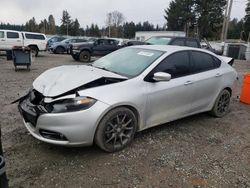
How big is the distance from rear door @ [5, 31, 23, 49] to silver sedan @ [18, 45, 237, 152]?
13.9 metres

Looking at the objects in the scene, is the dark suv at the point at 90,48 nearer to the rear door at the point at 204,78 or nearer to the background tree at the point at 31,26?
the rear door at the point at 204,78

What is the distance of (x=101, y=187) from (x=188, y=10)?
48.8 metres

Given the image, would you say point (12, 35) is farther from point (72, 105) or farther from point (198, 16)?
point (198, 16)

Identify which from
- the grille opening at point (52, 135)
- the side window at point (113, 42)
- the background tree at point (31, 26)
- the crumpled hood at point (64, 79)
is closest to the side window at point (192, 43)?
the side window at point (113, 42)

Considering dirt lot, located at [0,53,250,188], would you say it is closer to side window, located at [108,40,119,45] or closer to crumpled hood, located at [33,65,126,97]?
crumpled hood, located at [33,65,126,97]

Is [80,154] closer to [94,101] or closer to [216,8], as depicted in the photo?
[94,101]

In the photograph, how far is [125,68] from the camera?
3.86 metres

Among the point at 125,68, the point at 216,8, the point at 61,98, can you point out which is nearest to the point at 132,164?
the point at 61,98

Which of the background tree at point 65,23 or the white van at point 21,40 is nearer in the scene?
the white van at point 21,40

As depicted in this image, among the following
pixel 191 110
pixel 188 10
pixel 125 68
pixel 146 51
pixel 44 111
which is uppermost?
pixel 188 10

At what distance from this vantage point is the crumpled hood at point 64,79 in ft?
10.2

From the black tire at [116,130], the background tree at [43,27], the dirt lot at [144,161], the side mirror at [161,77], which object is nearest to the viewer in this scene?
the dirt lot at [144,161]

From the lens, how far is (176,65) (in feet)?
13.3

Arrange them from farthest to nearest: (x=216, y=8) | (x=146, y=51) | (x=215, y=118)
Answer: (x=216, y=8)
(x=215, y=118)
(x=146, y=51)
